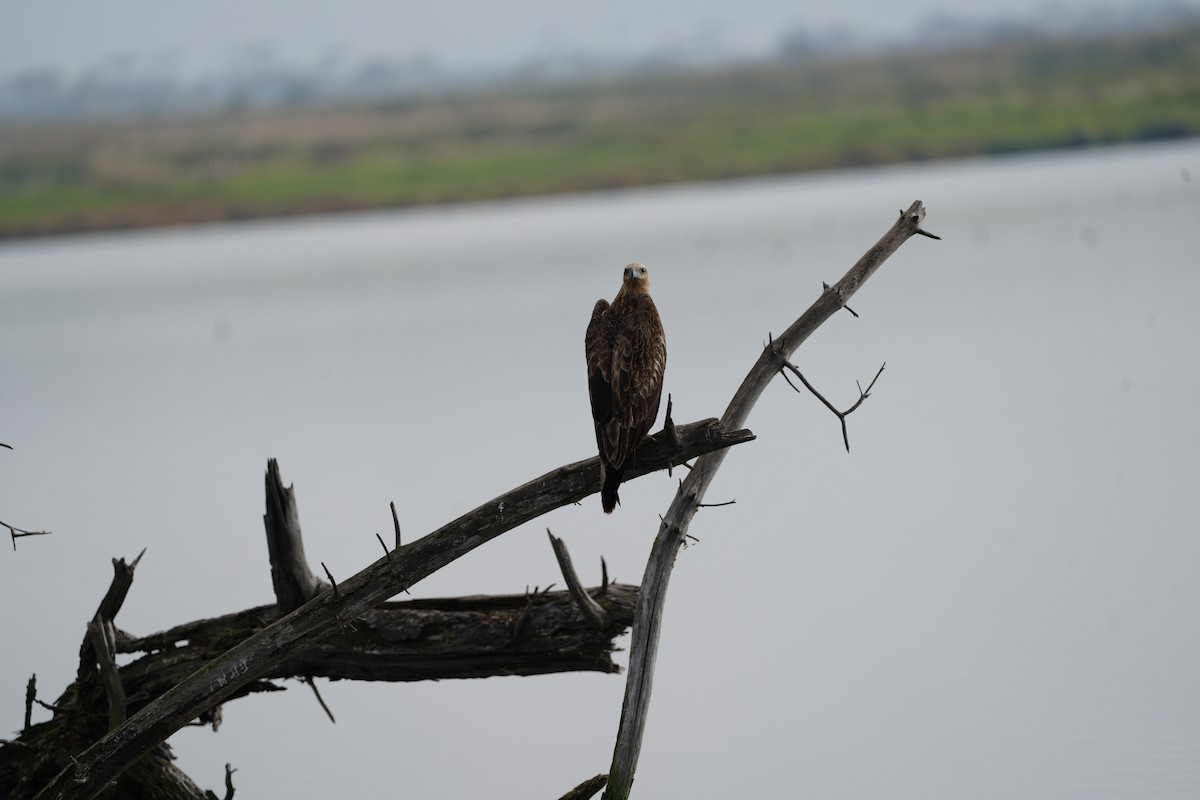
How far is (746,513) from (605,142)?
74321 millimetres

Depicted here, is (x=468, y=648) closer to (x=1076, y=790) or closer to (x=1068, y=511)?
(x=1076, y=790)

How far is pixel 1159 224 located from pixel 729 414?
109ft

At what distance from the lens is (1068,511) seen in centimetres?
1280

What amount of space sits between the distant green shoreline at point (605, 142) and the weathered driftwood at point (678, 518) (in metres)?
69.5

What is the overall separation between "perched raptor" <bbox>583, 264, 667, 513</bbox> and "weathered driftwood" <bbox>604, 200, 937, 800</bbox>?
1.16ft

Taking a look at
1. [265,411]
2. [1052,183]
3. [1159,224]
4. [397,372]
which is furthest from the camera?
[1052,183]

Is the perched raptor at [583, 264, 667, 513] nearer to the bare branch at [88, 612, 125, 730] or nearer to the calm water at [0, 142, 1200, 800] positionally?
the calm water at [0, 142, 1200, 800]

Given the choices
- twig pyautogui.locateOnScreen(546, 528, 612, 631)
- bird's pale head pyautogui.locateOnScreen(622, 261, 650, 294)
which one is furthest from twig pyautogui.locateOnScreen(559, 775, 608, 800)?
bird's pale head pyautogui.locateOnScreen(622, 261, 650, 294)

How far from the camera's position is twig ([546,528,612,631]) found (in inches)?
273

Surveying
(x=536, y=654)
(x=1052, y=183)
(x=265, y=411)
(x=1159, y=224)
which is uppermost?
(x=1052, y=183)

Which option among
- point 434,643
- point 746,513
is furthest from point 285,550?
point 746,513

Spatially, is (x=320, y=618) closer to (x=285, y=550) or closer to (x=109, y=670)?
(x=285, y=550)

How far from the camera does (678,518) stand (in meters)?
6.68

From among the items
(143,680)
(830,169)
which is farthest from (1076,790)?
(830,169)
